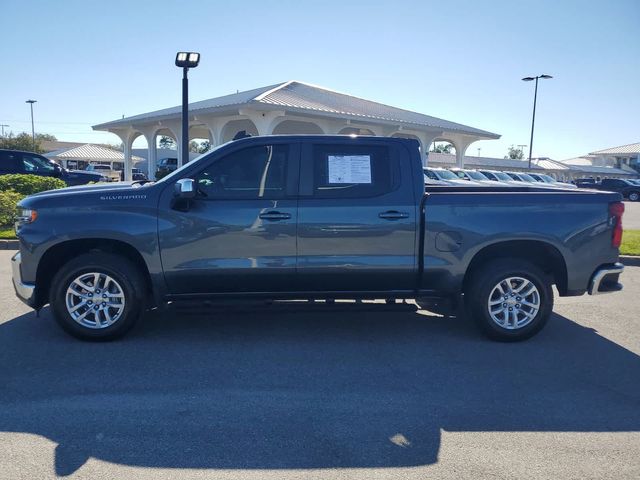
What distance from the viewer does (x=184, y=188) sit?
15.2 ft

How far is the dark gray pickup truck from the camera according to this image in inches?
193

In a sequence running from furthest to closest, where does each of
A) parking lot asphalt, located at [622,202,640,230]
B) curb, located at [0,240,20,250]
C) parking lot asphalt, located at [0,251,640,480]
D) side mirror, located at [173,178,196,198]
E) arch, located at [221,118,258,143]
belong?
arch, located at [221,118,258,143], parking lot asphalt, located at [622,202,640,230], curb, located at [0,240,20,250], side mirror, located at [173,178,196,198], parking lot asphalt, located at [0,251,640,480]

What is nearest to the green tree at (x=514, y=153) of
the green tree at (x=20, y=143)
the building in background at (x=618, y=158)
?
the building in background at (x=618, y=158)

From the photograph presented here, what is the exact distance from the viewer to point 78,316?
499cm

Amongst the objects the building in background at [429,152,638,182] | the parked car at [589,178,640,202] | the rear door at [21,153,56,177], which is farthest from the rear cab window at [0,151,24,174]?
the building in background at [429,152,638,182]

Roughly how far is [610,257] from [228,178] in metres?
3.87

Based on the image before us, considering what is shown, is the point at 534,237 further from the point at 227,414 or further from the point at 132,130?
the point at 132,130

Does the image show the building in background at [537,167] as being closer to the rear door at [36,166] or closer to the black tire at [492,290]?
the rear door at [36,166]

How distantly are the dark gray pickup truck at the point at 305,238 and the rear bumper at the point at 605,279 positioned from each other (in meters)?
0.01

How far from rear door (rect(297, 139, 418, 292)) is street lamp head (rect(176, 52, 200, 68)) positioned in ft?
24.9

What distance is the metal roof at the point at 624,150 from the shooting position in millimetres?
80250

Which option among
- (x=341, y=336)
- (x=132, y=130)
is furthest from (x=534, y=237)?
(x=132, y=130)

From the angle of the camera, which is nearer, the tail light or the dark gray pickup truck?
the dark gray pickup truck

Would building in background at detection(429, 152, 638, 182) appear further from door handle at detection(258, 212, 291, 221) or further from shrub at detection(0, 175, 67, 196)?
door handle at detection(258, 212, 291, 221)
